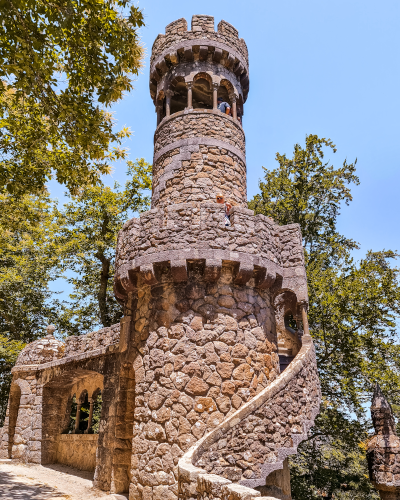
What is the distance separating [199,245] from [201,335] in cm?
147

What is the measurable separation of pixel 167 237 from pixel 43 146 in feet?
11.2

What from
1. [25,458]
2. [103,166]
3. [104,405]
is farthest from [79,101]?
[25,458]

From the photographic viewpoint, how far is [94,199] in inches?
739

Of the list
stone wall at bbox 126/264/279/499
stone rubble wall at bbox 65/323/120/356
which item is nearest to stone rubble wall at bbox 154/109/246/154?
stone wall at bbox 126/264/279/499

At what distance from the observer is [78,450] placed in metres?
11.7

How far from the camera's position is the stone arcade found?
603 centimetres

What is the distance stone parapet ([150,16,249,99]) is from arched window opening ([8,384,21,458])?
1024 centimetres

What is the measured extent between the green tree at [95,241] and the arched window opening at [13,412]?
5.20 meters

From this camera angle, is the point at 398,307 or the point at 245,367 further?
the point at 398,307

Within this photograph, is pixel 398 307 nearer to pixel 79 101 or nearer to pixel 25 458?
pixel 79 101

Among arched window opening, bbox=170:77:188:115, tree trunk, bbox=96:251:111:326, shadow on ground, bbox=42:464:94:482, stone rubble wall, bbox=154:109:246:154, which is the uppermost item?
arched window opening, bbox=170:77:188:115

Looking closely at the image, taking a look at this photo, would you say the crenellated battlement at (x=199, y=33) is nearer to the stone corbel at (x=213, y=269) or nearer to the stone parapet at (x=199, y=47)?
the stone parapet at (x=199, y=47)

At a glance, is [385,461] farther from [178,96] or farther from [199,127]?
[178,96]

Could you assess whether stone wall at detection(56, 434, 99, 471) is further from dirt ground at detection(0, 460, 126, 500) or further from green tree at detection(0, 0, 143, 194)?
green tree at detection(0, 0, 143, 194)
